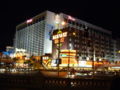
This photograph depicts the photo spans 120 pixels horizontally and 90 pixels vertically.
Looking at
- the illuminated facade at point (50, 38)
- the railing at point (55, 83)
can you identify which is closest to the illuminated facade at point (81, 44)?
the illuminated facade at point (50, 38)

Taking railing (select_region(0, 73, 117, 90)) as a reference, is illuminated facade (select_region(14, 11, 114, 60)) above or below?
above

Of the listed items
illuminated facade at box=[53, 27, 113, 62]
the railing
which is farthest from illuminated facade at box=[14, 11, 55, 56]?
the railing

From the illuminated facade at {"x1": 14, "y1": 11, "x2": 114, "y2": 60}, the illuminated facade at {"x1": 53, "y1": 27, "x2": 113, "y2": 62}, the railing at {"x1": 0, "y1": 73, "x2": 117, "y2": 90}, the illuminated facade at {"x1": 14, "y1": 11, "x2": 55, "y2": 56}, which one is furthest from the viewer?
the illuminated facade at {"x1": 14, "y1": 11, "x2": 55, "y2": 56}

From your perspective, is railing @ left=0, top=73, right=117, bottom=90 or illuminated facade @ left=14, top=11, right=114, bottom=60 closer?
railing @ left=0, top=73, right=117, bottom=90

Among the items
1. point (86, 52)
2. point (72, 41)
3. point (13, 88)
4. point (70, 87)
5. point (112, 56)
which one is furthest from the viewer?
point (112, 56)

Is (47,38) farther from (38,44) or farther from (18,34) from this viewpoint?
(18,34)

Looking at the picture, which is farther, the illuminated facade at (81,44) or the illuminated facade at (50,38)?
the illuminated facade at (50,38)

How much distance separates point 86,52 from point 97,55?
11648 mm

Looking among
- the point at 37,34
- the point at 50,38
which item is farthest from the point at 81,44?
the point at 37,34

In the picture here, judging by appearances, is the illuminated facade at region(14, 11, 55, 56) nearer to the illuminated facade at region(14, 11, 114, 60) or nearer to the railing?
the illuminated facade at region(14, 11, 114, 60)

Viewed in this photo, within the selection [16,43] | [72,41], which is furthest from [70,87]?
[16,43]

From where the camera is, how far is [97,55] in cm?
13550

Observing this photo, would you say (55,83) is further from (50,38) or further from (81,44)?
(50,38)

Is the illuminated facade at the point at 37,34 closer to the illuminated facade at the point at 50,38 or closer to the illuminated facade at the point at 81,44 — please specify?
the illuminated facade at the point at 50,38
